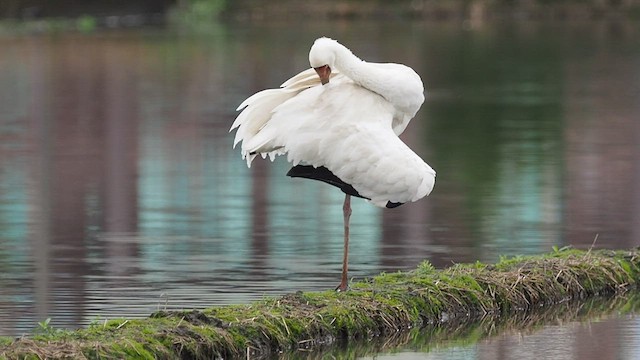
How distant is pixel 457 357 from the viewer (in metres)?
9.00

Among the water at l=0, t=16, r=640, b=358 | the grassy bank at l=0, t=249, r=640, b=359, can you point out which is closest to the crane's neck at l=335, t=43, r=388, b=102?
the grassy bank at l=0, t=249, r=640, b=359

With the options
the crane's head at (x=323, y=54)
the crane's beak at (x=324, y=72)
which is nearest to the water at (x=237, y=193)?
the crane's beak at (x=324, y=72)

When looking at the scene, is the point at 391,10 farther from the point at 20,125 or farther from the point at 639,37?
the point at 20,125

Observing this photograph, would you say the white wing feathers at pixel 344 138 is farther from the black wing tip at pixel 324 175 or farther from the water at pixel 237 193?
the water at pixel 237 193

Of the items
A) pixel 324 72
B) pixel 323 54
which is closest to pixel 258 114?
pixel 324 72

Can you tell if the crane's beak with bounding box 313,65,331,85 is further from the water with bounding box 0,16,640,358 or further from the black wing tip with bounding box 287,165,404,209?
the water with bounding box 0,16,640,358

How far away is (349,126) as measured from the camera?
9688mm

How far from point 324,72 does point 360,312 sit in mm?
1454

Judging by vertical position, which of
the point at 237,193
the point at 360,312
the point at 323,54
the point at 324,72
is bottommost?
the point at 360,312

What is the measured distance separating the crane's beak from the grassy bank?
1249 millimetres

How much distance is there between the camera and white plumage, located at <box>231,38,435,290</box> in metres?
9.56

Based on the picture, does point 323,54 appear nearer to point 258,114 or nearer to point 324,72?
point 324,72

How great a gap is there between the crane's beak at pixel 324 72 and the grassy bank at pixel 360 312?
1.25 meters

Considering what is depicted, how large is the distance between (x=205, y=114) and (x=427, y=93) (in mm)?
5964
